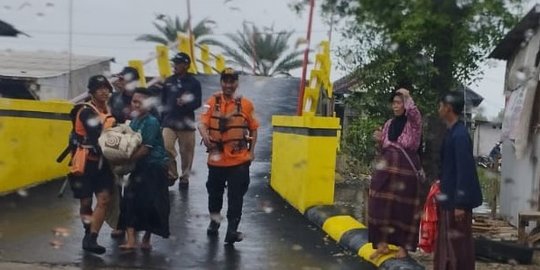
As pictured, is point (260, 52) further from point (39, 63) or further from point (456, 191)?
point (456, 191)

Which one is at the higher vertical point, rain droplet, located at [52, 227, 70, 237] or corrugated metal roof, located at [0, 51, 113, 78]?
corrugated metal roof, located at [0, 51, 113, 78]

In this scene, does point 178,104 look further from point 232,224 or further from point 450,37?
point 450,37

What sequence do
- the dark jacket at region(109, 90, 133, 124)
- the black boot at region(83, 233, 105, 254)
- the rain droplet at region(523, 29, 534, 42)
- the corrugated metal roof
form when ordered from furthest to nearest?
the corrugated metal roof
the rain droplet at region(523, 29, 534, 42)
the dark jacket at region(109, 90, 133, 124)
the black boot at region(83, 233, 105, 254)

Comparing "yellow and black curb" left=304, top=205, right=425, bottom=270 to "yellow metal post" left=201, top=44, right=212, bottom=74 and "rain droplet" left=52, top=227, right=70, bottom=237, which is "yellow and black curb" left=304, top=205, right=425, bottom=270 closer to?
"rain droplet" left=52, top=227, right=70, bottom=237

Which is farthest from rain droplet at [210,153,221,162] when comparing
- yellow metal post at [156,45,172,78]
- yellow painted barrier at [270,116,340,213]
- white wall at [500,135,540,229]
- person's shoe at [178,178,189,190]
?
yellow metal post at [156,45,172,78]

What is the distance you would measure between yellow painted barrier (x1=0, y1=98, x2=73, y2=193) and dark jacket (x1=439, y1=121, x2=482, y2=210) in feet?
19.1

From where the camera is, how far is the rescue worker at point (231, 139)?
7.95 meters

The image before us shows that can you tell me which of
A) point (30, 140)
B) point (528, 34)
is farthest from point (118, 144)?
point (528, 34)

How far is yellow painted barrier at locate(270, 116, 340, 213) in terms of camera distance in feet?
31.5

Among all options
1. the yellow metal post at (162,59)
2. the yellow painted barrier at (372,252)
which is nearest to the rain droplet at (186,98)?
the yellow painted barrier at (372,252)

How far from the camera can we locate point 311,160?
9.61m

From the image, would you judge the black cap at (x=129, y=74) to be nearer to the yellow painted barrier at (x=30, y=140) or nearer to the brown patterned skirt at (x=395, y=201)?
the yellow painted barrier at (x=30, y=140)

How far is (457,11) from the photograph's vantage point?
770 cm

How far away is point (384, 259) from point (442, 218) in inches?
36.5
